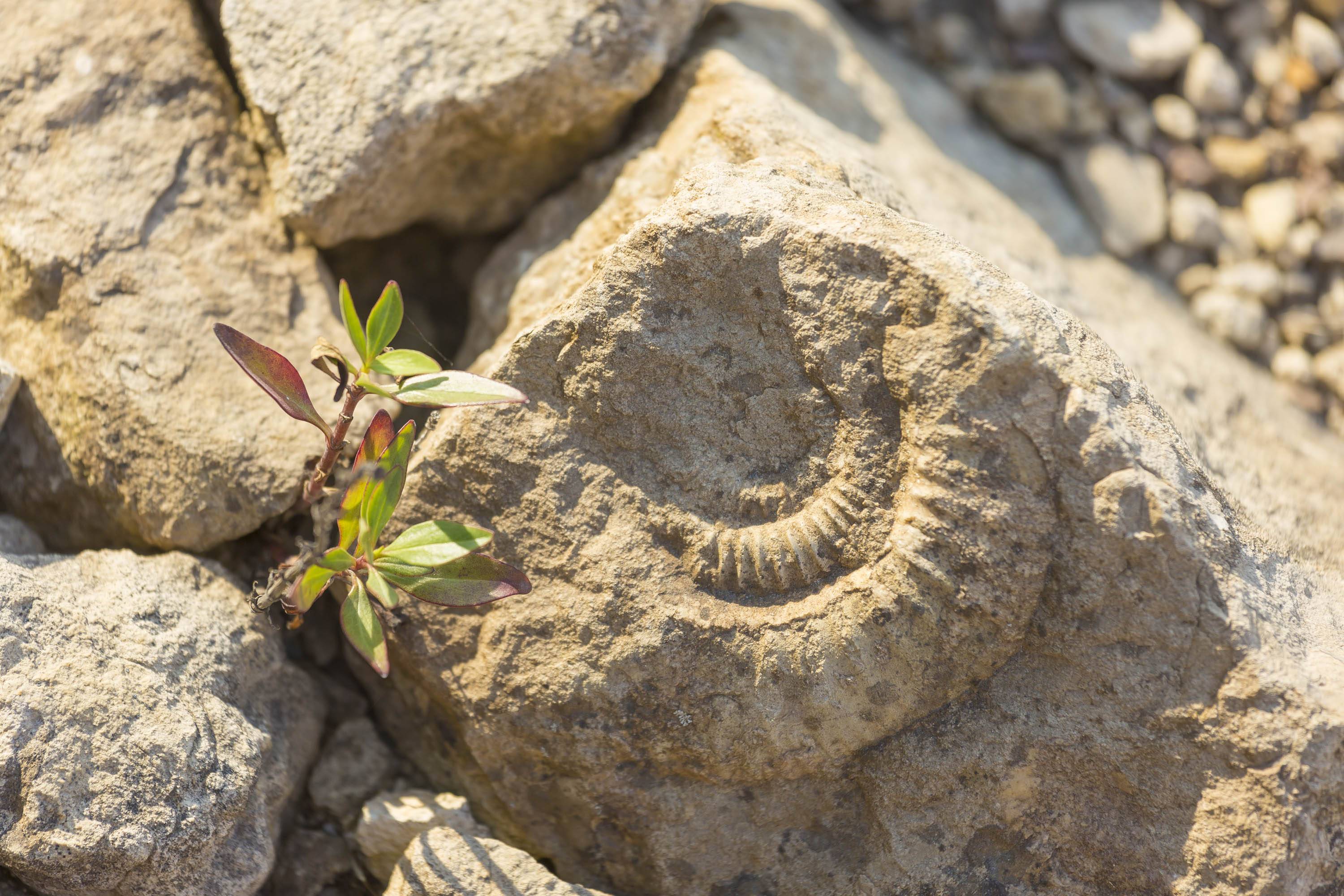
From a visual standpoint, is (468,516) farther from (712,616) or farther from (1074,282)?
(1074,282)

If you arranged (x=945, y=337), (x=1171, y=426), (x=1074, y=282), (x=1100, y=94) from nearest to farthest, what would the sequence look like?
(x=945, y=337), (x=1171, y=426), (x=1074, y=282), (x=1100, y=94)

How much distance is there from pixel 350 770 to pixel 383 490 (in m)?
0.79

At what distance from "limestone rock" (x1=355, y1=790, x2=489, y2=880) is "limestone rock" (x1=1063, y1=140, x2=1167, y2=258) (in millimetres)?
2515

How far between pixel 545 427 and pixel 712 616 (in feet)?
1.61

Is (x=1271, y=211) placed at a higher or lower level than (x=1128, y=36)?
lower

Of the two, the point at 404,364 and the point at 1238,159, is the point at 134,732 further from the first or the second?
the point at 1238,159

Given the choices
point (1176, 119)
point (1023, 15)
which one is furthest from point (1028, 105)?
point (1176, 119)

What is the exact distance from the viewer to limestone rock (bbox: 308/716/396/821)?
236cm

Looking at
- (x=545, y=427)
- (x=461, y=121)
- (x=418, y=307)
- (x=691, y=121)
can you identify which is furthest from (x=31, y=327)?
(x=691, y=121)

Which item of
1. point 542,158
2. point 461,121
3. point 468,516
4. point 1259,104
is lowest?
point 1259,104

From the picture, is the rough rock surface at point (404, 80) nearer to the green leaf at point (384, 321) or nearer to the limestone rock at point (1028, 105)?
the green leaf at point (384, 321)

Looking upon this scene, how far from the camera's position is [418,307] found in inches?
111

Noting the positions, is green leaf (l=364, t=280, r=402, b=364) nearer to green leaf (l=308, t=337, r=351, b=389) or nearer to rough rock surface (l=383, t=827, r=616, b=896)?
green leaf (l=308, t=337, r=351, b=389)

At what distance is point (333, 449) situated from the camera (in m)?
2.10
